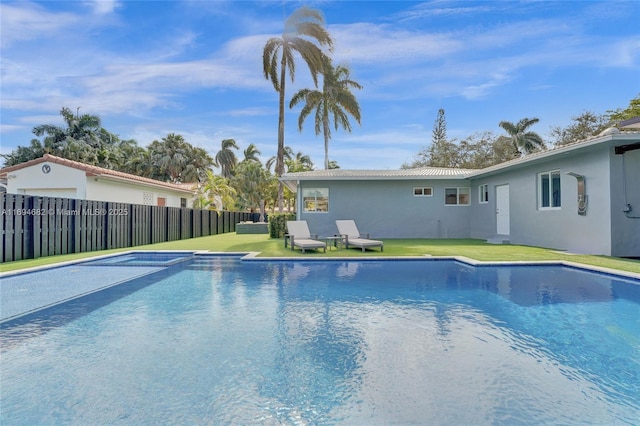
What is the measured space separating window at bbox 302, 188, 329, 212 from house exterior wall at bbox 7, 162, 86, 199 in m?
10.6

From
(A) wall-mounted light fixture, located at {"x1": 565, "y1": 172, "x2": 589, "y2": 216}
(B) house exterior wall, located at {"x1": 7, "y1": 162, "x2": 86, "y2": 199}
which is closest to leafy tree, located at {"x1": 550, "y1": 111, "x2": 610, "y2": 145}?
(A) wall-mounted light fixture, located at {"x1": 565, "y1": 172, "x2": 589, "y2": 216}

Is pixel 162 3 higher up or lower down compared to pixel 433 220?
higher up

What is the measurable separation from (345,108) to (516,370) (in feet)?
87.8

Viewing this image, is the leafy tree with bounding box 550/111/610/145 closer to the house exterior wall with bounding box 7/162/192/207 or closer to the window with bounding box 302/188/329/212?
the window with bounding box 302/188/329/212

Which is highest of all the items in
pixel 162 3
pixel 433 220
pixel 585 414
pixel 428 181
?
pixel 162 3

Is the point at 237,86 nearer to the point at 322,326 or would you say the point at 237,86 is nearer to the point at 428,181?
the point at 428,181

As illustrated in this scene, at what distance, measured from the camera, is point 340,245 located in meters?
14.6

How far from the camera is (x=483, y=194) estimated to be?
58.5 feet

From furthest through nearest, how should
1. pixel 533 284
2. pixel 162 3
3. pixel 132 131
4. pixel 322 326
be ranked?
pixel 132 131 → pixel 162 3 → pixel 533 284 → pixel 322 326

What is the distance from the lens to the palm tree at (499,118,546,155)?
115 feet

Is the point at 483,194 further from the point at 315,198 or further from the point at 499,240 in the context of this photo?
the point at 315,198

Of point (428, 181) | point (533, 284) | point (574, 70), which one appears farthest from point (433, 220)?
point (574, 70)

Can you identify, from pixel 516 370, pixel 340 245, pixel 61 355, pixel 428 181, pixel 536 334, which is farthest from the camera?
pixel 428 181

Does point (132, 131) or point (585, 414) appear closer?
point (585, 414)
